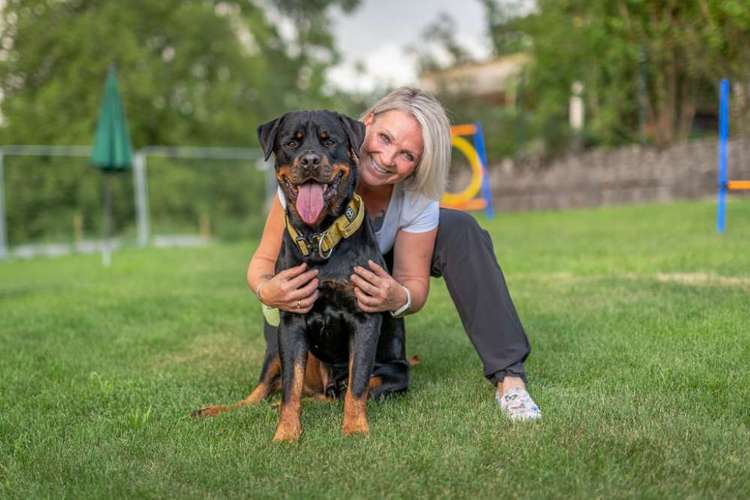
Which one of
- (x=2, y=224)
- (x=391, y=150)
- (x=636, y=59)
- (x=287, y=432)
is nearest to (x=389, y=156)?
(x=391, y=150)

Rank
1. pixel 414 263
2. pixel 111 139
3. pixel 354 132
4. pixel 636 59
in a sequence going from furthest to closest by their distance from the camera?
pixel 636 59
pixel 111 139
pixel 414 263
pixel 354 132

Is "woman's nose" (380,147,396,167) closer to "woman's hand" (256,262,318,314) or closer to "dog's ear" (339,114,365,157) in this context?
"dog's ear" (339,114,365,157)

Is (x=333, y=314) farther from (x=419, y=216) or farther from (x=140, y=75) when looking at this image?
(x=140, y=75)

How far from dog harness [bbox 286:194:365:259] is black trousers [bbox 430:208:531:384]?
1.79ft

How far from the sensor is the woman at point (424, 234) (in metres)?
2.98

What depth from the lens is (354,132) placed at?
Answer: 2834mm

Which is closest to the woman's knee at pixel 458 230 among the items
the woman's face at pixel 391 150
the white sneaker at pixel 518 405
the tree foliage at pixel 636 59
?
the woman's face at pixel 391 150

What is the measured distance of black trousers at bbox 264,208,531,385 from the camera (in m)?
2.97

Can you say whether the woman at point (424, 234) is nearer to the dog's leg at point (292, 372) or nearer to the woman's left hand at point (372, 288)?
the woman's left hand at point (372, 288)

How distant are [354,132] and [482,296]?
2.70 ft

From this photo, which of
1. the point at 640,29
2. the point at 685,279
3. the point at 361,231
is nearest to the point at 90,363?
the point at 361,231

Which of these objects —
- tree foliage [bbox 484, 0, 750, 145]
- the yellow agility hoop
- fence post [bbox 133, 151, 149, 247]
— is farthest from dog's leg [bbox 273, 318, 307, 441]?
fence post [bbox 133, 151, 149, 247]

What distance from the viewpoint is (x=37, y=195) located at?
1337cm

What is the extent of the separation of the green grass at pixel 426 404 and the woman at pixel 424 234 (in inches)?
10.3
